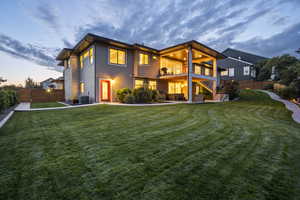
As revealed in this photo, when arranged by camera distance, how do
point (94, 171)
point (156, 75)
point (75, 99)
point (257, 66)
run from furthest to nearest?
point (257, 66)
point (156, 75)
point (75, 99)
point (94, 171)

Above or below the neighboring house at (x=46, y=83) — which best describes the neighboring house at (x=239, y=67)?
above

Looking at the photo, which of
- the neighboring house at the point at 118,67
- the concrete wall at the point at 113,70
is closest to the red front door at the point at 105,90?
the neighboring house at the point at 118,67

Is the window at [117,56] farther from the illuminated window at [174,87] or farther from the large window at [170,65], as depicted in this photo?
the illuminated window at [174,87]

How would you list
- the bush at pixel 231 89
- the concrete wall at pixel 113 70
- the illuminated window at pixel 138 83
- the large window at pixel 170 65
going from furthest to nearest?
the bush at pixel 231 89 < the large window at pixel 170 65 < the illuminated window at pixel 138 83 < the concrete wall at pixel 113 70

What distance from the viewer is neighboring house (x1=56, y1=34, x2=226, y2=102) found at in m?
10.9

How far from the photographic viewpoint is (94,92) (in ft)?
36.0

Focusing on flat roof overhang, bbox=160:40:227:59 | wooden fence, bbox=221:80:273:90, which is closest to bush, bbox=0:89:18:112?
flat roof overhang, bbox=160:40:227:59

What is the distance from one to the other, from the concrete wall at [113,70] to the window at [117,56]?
0.33m

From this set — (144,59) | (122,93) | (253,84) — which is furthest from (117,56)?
(253,84)

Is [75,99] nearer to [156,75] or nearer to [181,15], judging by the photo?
[156,75]

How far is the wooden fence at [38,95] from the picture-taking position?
47.5 feet

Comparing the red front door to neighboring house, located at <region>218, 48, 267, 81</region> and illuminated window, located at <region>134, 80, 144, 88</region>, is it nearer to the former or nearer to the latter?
illuminated window, located at <region>134, 80, 144, 88</region>

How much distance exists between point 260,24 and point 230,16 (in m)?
4.73

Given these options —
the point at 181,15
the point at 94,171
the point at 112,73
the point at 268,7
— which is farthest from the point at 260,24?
the point at 94,171
